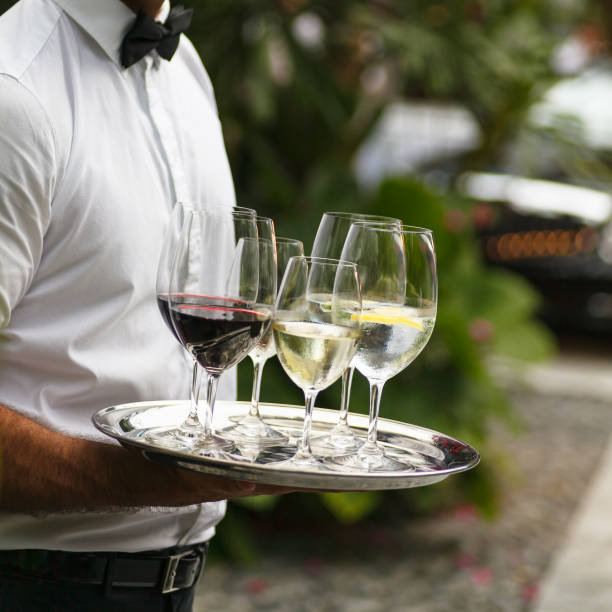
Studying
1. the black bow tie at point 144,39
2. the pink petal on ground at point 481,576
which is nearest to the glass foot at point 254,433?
the black bow tie at point 144,39

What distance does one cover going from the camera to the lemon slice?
4.34 ft

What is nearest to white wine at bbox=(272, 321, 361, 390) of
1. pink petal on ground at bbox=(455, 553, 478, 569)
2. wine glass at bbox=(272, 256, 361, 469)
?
wine glass at bbox=(272, 256, 361, 469)

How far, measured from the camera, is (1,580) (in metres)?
1.53

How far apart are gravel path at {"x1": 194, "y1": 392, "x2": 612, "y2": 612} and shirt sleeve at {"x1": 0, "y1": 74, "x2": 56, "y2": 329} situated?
303 cm

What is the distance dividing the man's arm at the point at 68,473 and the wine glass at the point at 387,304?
273 mm

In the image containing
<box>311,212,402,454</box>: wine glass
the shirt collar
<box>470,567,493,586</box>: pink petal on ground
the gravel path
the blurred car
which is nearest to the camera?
<box>311,212,402,454</box>: wine glass

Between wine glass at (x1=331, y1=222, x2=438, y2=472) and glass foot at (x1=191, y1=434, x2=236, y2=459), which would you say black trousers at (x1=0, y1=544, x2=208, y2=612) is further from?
wine glass at (x1=331, y1=222, x2=438, y2=472)

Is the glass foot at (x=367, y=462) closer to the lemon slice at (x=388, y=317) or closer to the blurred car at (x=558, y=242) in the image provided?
the lemon slice at (x=388, y=317)

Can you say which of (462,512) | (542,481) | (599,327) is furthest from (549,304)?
(462,512)

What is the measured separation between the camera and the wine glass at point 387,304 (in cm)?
133

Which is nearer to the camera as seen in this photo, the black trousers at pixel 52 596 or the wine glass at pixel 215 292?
the wine glass at pixel 215 292

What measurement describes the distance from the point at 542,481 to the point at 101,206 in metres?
5.05

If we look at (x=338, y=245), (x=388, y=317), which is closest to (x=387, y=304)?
(x=388, y=317)

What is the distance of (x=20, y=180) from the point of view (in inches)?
51.8
